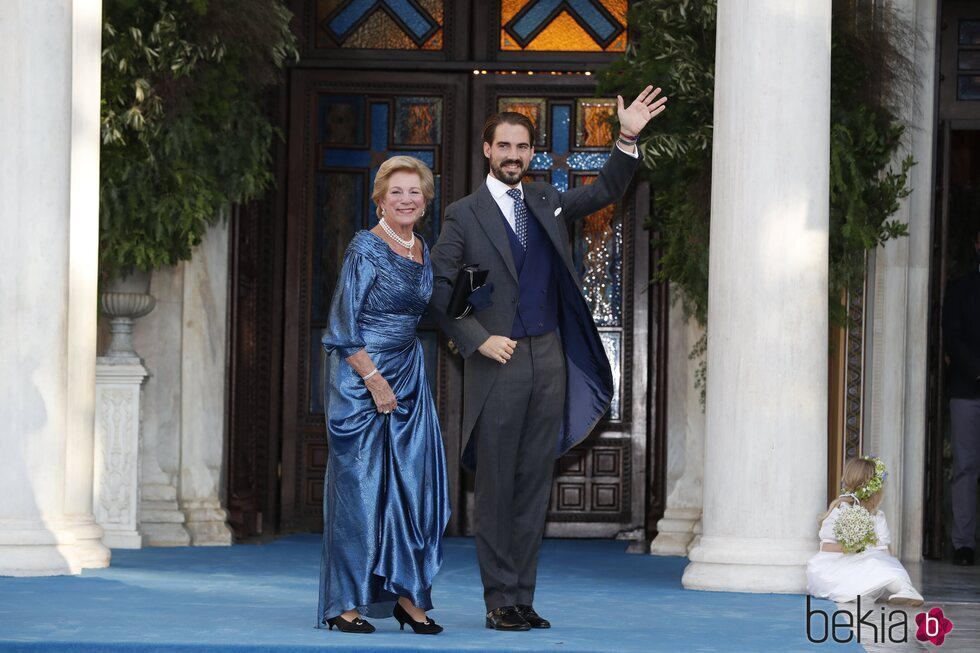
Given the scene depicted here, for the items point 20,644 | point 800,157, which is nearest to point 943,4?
point 800,157

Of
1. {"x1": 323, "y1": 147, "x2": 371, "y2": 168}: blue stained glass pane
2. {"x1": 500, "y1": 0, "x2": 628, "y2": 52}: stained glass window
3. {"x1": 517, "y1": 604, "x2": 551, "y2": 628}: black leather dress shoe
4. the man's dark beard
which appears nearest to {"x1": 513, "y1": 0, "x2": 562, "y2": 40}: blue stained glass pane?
{"x1": 500, "y1": 0, "x2": 628, "y2": 52}: stained glass window

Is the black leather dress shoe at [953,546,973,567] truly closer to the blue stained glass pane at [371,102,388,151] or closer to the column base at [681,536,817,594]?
the column base at [681,536,817,594]

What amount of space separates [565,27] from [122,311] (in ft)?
12.5

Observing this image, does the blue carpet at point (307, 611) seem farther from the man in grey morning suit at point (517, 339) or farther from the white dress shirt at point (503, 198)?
the white dress shirt at point (503, 198)

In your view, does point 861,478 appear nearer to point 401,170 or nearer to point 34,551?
point 401,170

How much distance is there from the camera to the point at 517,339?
20.2ft

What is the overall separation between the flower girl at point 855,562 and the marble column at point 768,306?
153mm

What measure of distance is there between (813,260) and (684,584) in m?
1.68

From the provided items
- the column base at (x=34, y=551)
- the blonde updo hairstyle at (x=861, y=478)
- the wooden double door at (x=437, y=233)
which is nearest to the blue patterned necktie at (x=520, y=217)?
the blonde updo hairstyle at (x=861, y=478)

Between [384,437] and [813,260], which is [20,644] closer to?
[384,437]

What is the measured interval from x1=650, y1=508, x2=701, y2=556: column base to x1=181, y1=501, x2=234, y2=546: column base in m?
2.74

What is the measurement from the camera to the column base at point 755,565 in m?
7.72

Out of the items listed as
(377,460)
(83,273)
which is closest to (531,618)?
(377,460)

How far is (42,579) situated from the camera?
801 centimetres
